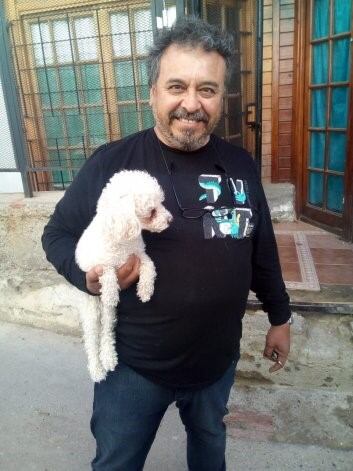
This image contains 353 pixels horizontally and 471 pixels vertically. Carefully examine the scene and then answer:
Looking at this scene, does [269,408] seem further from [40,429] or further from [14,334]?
[14,334]

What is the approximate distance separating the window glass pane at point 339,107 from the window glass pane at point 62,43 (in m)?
2.72

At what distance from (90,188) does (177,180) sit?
348 mm

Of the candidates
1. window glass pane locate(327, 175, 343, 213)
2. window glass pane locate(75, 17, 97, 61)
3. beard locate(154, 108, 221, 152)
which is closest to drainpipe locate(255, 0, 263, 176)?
window glass pane locate(327, 175, 343, 213)

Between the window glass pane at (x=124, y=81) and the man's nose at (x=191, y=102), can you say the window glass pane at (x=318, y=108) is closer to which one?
the window glass pane at (x=124, y=81)

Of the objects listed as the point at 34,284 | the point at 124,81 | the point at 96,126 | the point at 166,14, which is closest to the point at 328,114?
the point at 166,14

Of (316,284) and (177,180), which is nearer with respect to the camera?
(177,180)

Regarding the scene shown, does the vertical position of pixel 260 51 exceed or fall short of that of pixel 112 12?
it falls short

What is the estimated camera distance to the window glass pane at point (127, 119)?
4113 millimetres

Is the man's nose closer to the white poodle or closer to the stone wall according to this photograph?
the white poodle

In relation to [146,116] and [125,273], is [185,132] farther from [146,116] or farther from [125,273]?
[146,116]

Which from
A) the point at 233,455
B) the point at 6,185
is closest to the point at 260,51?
the point at 6,185

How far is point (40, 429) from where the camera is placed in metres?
2.55

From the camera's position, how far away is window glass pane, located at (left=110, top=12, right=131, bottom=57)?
148 inches

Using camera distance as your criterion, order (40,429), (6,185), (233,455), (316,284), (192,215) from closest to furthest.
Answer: (192,215) < (233,455) < (40,429) < (316,284) < (6,185)
